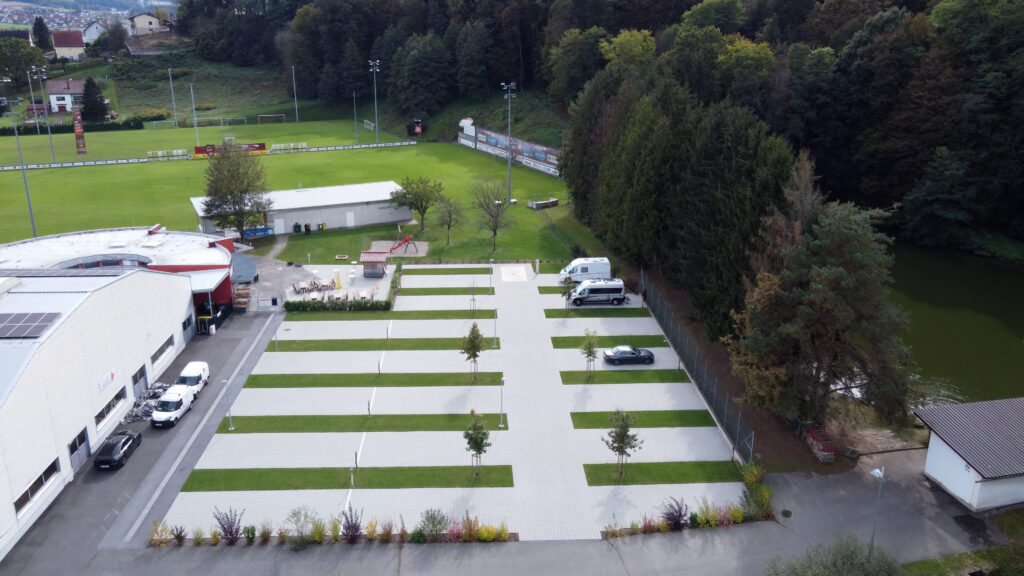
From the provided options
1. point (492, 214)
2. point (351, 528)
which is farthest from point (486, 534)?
point (492, 214)

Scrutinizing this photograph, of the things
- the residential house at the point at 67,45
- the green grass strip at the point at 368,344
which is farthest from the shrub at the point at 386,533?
the residential house at the point at 67,45

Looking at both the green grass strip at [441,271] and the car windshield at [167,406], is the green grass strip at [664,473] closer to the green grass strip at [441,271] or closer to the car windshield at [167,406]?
the car windshield at [167,406]

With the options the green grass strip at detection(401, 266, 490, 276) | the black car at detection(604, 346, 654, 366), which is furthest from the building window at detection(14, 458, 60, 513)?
the green grass strip at detection(401, 266, 490, 276)

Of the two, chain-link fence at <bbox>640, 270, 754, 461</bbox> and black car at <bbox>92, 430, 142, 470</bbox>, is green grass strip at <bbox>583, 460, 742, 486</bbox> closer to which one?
chain-link fence at <bbox>640, 270, 754, 461</bbox>

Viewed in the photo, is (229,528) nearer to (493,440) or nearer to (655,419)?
(493,440)

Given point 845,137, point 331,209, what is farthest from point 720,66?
point 331,209

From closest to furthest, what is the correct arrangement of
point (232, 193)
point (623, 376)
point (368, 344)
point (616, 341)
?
point (623, 376) < point (368, 344) < point (616, 341) < point (232, 193)
